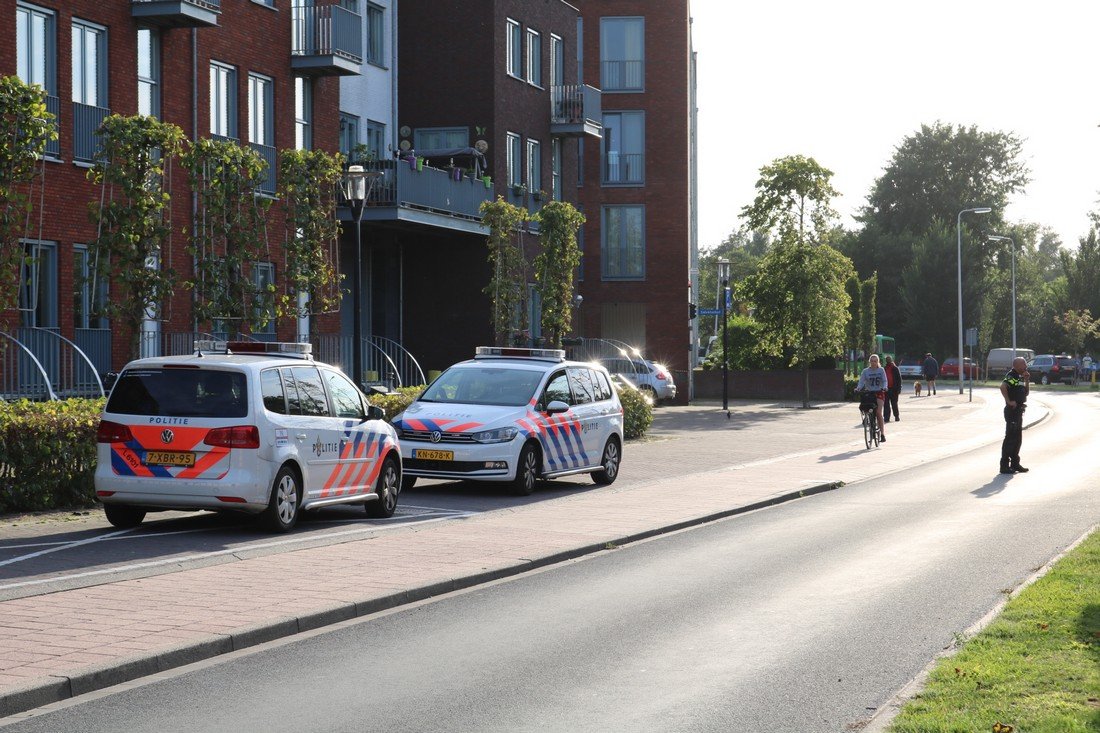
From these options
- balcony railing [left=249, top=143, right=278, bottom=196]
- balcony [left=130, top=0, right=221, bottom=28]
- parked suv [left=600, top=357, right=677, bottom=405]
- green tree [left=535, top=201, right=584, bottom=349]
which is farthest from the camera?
parked suv [left=600, top=357, right=677, bottom=405]

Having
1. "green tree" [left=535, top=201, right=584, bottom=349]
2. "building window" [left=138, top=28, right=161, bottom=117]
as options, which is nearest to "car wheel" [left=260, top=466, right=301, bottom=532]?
"building window" [left=138, top=28, right=161, bottom=117]

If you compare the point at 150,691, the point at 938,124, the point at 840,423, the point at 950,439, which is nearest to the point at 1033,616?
the point at 150,691

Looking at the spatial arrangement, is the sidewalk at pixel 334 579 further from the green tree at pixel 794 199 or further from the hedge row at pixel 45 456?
the green tree at pixel 794 199

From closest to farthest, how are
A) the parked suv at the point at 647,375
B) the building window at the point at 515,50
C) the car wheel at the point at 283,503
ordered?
the car wheel at the point at 283,503, the building window at the point at 515,50, the parked suv at the point at 647,375

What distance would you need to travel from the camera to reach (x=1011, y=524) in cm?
1552

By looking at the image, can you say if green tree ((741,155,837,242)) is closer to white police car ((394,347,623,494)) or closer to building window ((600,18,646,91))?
building window ((600,18,646,91))

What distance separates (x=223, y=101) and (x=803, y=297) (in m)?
23.8

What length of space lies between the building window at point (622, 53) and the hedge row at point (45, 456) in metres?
37.5

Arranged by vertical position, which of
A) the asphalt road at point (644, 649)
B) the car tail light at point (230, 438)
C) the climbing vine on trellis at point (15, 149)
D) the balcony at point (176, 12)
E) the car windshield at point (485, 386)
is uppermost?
the balcony at point (176, 12)

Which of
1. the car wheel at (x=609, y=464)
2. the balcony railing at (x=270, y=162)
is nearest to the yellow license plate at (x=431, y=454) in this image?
the car wheel at (x=609, y=464)

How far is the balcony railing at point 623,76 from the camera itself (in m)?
51.0

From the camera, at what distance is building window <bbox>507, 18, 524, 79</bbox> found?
38.6 meters

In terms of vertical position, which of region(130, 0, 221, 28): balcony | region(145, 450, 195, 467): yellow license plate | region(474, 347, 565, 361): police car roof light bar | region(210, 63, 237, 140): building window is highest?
region(130, 0, 221, 28): balcony

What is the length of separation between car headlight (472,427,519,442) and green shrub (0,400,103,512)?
4647mm
